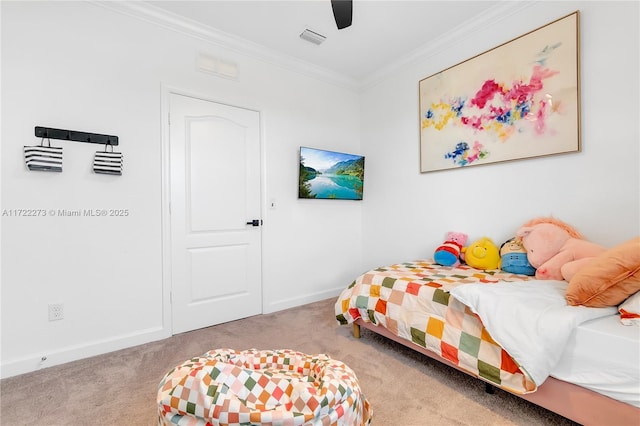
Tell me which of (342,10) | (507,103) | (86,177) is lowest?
(86,177)

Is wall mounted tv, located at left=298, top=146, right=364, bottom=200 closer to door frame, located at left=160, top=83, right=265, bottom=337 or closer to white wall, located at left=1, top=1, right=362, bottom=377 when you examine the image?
white wall, located at left=1, top=1, right=362, bottom=377

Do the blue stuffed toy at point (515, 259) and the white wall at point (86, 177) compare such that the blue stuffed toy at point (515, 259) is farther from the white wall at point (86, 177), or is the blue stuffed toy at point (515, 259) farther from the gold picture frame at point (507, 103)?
the white wall at point (86, 177)

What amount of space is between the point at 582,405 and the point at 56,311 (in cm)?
311

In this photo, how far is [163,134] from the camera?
2494mm

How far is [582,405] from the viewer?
4.09 ft


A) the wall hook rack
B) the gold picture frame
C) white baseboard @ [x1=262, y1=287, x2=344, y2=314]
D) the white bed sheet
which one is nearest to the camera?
the white bed sheet

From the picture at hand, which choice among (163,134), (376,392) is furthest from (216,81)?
(376,392)

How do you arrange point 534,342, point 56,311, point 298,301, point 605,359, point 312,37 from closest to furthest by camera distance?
1. point 605,359
2. point 534,342
3. point 56,311
4. point 312,37
5. point 298,301

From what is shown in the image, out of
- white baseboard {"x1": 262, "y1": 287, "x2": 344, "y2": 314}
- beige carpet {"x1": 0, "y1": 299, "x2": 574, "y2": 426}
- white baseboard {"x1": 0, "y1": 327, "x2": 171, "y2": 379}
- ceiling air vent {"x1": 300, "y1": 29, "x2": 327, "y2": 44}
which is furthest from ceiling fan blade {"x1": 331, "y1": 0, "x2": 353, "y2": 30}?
white baseboard {"x1": 0, "y1": 327, "x2": 171, "y2": 379}

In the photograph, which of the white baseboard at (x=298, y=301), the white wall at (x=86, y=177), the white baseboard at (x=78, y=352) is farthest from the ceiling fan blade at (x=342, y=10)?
the white baseboard at (x=78, y=352)

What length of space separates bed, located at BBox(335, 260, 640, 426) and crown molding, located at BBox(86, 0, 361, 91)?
265cm

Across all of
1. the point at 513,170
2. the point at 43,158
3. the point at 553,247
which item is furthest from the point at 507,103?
the point at 43,158

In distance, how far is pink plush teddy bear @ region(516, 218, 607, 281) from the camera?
1855 mm

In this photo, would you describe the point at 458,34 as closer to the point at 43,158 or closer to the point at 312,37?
the point at 312,37
